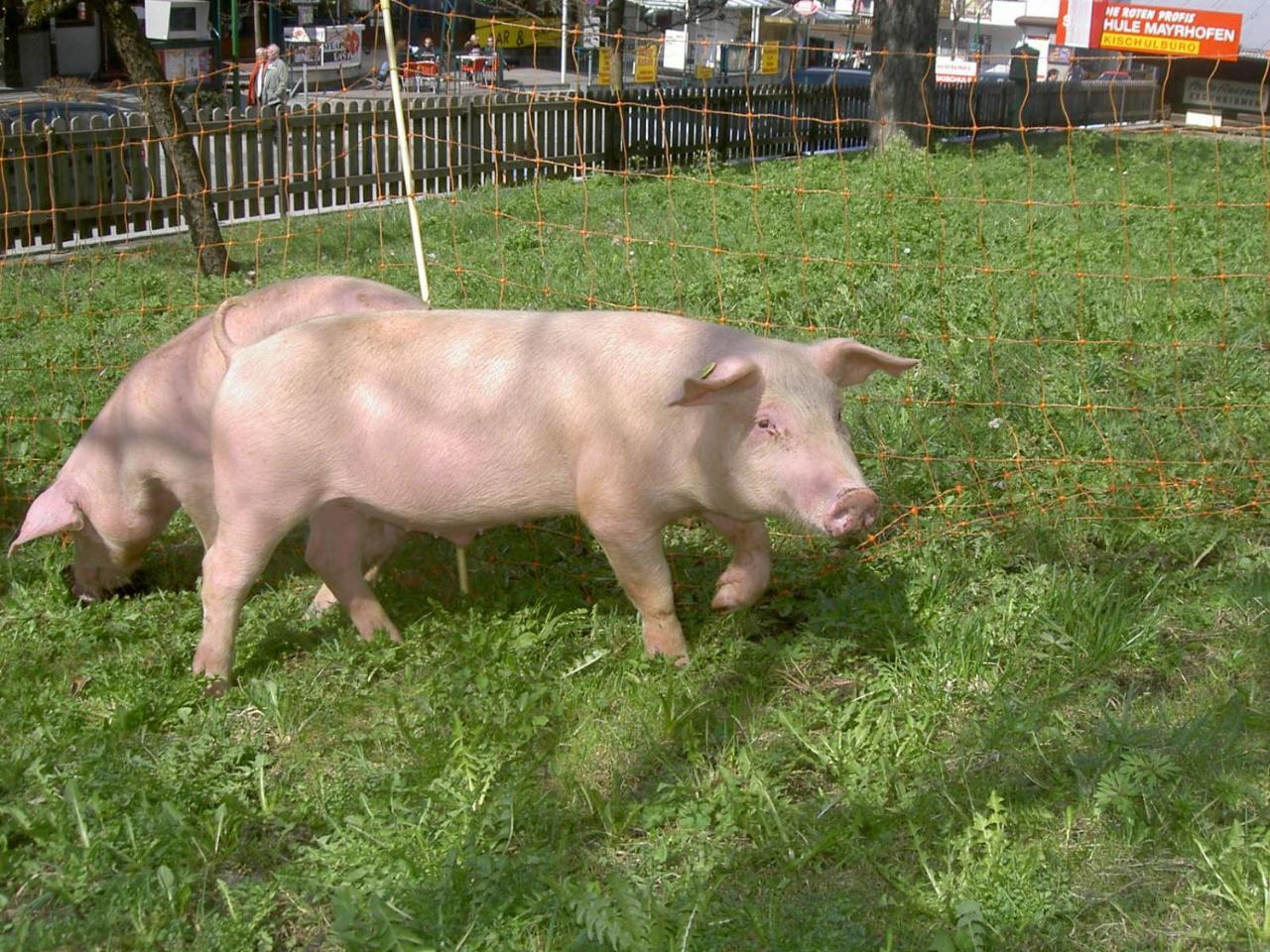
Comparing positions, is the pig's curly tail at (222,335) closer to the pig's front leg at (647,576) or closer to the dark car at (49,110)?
the pig's front leg at (647,576)

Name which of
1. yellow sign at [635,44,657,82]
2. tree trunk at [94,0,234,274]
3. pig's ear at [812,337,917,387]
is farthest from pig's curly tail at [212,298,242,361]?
yellow sign at [635,44,657,82]

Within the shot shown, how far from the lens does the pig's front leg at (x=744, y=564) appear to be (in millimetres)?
4199

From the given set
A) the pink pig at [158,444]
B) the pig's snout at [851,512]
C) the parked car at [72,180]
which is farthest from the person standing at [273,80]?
the pig's snout at [851,512]

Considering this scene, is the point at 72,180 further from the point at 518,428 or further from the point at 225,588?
the point at 518,428

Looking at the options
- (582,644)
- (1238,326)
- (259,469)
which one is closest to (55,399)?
(259,469)

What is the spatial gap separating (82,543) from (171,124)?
5.39 meters

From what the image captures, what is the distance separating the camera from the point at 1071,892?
3.09 metres

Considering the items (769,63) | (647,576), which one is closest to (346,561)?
(647,576)

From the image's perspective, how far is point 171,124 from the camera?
9391 millimetres

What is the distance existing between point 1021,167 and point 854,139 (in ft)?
24.0

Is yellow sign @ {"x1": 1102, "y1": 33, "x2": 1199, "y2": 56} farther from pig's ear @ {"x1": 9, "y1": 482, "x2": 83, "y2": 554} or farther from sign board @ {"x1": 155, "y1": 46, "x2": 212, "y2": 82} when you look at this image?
pig's ear @ {"x1": 9, "y1": 482, "x2": 83, "y2": 554}

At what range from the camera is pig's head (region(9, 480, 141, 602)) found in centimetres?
478

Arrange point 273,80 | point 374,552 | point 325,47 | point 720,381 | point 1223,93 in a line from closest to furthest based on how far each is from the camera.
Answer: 1. point 720,381
2. point 374,552
3. point 273,80
4. point 1223,93
5. point 325,47

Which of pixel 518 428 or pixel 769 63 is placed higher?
pixel 769 63
